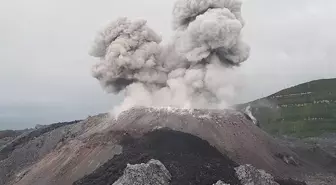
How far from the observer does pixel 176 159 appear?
174ft

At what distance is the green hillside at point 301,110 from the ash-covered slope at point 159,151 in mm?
75333

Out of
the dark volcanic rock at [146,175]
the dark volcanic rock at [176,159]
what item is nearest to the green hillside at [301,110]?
the dark volcanic rock at [176,159]

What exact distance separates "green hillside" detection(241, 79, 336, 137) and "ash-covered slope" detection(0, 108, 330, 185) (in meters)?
75.3

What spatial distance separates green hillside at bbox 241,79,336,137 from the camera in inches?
5600

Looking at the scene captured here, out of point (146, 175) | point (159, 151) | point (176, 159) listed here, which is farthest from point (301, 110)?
point (146, 175)

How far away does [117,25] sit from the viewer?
255 ft

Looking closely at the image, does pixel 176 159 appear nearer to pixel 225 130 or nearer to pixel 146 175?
pixel 146 175

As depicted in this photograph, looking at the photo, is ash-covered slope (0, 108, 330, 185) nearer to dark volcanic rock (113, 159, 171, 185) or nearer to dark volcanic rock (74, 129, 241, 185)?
dark volcanic rock (74, 129, 241, 185)

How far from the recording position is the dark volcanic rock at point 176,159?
48406 millimetres

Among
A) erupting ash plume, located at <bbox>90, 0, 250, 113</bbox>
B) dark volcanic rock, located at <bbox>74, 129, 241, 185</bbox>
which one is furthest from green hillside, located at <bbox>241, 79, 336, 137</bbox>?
dark volcanic rock, located at <bbox>74, 129, 241, 185</bbox>

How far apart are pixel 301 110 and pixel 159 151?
108m

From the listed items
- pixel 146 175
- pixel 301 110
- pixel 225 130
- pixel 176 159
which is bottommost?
pixel 146 175

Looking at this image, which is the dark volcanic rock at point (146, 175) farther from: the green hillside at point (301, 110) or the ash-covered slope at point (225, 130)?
the green hillside at point (301, 110)

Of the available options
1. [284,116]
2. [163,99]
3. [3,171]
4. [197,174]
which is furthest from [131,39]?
[284,116]
